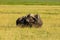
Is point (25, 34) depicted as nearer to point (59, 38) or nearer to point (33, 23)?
point (59, 38)

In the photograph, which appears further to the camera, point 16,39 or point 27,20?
point 27,20

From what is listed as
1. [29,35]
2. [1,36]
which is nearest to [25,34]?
[29,35]

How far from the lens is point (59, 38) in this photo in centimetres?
1352

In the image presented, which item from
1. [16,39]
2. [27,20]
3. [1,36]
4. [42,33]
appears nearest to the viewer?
[16,39]

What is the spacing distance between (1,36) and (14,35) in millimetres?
576

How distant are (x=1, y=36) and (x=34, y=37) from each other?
56.0 inches

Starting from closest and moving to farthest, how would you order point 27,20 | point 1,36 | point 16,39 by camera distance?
1. point 16,39
2. point 1,36
3. point 27,20

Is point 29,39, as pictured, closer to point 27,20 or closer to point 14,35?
point 14,35

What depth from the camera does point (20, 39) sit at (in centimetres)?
1294

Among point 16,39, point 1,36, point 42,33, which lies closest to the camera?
point 16,39

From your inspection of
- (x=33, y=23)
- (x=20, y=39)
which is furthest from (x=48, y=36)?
(x=33, y=23)

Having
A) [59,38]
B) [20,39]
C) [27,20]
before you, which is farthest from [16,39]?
[27,20]

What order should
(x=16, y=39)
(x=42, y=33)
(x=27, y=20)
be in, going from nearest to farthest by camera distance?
(x=16, y=39)
(x=42, y=33)
(x=27, y=20)

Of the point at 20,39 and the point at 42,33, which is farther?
the point at 42,33
